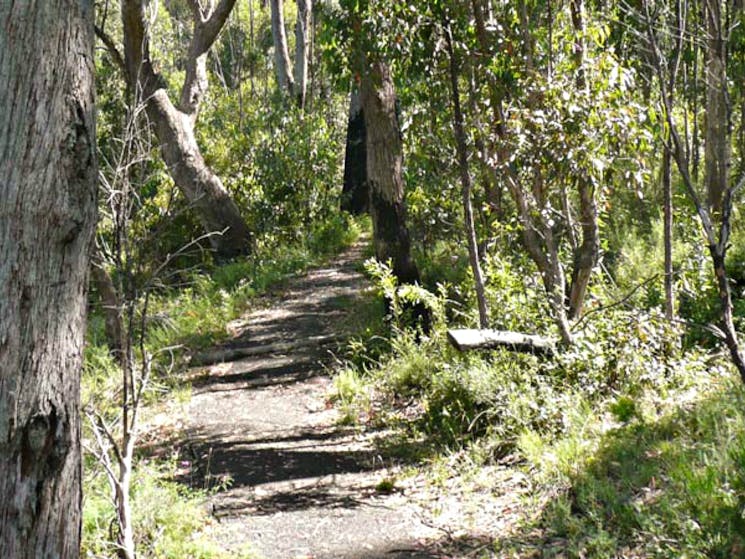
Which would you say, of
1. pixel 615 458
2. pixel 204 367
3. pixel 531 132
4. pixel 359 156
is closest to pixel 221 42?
pixel 359 156

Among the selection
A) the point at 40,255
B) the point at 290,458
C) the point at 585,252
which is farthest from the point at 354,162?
the point at 40,255

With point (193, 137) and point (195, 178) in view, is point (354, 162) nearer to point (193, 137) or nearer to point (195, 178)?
point (193, 137)

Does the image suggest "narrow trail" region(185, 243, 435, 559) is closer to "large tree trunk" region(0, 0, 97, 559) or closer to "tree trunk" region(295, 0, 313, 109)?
"large tree trunk" region(0, 0, 97, 559)

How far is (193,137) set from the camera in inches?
626

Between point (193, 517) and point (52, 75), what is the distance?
346 cm

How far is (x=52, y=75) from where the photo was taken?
3.61 metres

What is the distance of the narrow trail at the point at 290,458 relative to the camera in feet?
20.1

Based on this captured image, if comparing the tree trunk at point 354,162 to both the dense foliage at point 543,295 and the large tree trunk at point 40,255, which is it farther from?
the large tree trunk at point 40,255

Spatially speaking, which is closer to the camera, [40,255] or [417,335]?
[40,255]

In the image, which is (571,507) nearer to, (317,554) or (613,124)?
(317,554)

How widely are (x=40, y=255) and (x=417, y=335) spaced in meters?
6.80

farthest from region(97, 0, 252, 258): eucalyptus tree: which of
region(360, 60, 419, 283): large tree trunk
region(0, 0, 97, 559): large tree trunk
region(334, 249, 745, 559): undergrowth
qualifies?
region(0, 0, 97, 559): large tree trunk

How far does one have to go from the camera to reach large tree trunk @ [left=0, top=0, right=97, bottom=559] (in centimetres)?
354

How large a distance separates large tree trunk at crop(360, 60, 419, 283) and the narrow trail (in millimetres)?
1333
